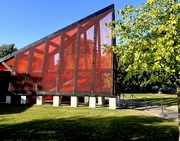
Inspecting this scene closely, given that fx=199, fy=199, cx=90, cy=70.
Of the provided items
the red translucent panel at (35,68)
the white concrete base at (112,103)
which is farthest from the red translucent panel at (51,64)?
the white concrete base at (112,103)

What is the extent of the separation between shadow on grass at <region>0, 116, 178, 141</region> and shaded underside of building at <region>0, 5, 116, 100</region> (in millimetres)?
7622

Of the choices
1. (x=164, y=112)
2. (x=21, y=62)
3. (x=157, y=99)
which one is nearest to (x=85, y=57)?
(x=21, y=62)

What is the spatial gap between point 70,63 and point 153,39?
13.5m

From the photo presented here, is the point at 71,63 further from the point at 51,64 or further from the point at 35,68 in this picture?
the point at 35,68

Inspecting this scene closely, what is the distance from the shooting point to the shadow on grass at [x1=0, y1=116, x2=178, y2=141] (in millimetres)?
9083

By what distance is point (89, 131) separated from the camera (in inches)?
406

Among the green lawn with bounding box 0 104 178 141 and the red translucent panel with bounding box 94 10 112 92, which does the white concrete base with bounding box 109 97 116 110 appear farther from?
the green lawn with bounding box 0 104 178 141

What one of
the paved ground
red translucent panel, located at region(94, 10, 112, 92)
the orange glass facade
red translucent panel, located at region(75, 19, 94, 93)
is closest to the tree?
the orange glass facade

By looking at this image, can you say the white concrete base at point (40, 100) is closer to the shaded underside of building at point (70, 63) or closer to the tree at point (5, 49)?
the shaded underside of building at point (70, 63)

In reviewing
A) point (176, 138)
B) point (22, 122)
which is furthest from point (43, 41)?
point (176, 138)

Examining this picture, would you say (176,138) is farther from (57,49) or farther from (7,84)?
(7,84)

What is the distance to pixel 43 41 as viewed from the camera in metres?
22.0

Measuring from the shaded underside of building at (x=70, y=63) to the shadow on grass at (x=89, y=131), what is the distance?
25.0 ft

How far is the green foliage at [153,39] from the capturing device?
688 cm
